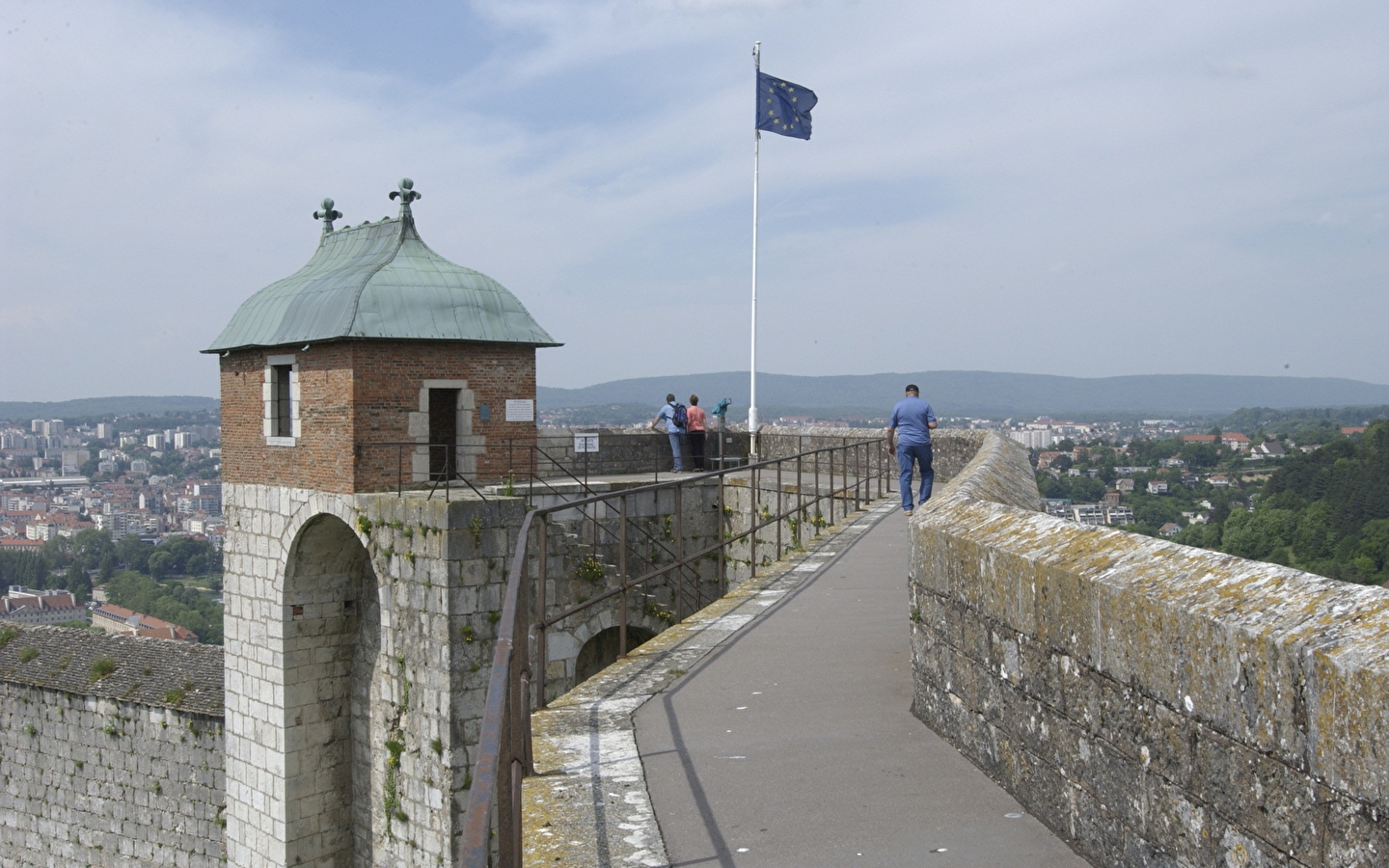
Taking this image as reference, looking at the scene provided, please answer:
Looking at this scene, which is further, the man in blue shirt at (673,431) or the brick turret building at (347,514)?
the man in blue shirt at (673,431)

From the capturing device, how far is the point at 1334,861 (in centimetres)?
235

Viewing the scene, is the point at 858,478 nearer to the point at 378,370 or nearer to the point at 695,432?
the point at 695,432

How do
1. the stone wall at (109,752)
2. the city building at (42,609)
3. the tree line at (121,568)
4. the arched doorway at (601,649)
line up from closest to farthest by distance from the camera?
the arched doorway at (601,649) < the stone wall at (109,752) < the city building at (42,609) < the tree line at (121,568)

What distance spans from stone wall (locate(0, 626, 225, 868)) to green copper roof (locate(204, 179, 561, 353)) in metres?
5.97

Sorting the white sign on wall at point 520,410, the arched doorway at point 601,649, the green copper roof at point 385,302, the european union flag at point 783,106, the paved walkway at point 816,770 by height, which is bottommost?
the arched doorway at point 601,649

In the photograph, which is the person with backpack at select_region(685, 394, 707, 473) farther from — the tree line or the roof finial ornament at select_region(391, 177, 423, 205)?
the tree line

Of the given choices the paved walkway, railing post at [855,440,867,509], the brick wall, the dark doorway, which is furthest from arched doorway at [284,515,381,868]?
the paved walkway

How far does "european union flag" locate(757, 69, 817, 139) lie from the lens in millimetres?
21359

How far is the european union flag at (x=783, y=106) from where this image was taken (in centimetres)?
2136

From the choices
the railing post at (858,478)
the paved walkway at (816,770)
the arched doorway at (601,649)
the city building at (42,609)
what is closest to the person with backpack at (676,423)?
the railing post at (858,478)

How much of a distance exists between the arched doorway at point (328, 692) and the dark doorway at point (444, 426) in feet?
4.85

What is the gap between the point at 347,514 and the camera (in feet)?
41.9

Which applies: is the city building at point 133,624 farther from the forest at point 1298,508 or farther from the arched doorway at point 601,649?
the forest at point 1298,508

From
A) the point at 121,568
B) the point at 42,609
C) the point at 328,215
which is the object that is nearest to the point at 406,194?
the point at 328,215
